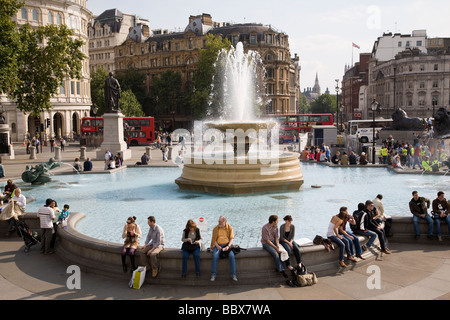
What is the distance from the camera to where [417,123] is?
1647 inches

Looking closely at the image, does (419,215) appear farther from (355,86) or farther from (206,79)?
(355,86)

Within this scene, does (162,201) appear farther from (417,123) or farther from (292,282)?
(417,123)

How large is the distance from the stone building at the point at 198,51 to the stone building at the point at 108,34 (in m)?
12.0

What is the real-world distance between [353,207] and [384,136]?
109 feet

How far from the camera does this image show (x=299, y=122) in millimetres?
51406

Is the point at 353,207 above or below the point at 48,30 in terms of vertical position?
below

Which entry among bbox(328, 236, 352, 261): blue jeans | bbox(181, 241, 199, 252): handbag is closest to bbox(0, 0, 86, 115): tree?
bbox(181, 241, 199, 252): handbag

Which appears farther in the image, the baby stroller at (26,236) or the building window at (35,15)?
the building window at (35,15)

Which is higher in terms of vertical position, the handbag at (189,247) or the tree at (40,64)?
the tree at (40,64)

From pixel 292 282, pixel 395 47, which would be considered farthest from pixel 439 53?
pixel 292 282

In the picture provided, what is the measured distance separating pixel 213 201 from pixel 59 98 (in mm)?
49968

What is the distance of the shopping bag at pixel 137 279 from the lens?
7945 millimetres

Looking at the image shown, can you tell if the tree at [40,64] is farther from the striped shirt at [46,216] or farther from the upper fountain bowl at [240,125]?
the striped shirt at [46,216]

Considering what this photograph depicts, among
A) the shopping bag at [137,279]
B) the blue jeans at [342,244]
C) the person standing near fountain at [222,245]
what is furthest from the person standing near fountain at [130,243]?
the blue jeans at [342,244]
